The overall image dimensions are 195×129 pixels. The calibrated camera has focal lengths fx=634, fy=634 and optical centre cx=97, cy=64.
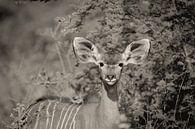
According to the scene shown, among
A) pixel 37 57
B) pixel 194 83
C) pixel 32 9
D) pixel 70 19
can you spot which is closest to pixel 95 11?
pixel 70 19

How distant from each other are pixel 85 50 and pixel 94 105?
0.56 metres

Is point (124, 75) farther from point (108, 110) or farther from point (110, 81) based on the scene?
point (110, 81)

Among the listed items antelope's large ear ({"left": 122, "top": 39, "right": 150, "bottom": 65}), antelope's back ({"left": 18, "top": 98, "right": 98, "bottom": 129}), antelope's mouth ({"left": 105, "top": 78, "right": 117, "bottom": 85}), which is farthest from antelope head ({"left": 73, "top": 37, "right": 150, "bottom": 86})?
antelope's back ({"left": 18, "top": 98, "right": 98, "bottom": 129})

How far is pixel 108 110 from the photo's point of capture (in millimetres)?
5938

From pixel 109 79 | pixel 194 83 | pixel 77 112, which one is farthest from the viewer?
pixel 194 83

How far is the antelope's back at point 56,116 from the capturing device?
20.1 ft

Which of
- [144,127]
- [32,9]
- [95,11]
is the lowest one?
[144,127]

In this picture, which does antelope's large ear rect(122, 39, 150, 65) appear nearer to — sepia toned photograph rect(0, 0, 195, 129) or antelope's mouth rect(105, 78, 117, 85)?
sepia toned photograph rect(0, 0, 195, 129)

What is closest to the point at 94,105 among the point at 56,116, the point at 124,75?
the point at 56,116

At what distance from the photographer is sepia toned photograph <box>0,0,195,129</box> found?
6.10m

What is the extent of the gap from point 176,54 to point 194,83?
38 centimetres

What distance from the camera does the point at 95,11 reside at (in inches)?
284

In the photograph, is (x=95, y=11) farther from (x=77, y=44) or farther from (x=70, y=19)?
(x=77, y=44)

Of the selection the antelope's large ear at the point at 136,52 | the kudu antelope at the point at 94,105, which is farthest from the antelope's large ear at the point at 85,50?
the antelope's large ear at the point at 136,52
